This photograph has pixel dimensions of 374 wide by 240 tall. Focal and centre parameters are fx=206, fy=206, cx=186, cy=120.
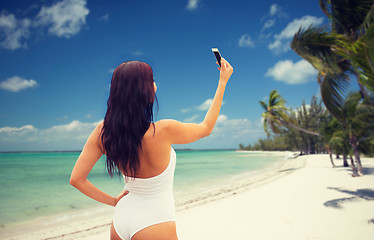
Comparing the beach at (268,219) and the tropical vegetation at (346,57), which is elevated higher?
the tropical vegetation at (346,57)

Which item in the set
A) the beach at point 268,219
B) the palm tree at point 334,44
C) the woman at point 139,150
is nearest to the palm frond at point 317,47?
the palm tree at point 334,44

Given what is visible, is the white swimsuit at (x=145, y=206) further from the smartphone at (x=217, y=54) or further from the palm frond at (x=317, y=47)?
the palm frond at (x=317, y=47)

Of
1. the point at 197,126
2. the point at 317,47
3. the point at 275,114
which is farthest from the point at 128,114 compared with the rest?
the point at 275,114

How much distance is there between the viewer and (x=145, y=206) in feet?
2.93

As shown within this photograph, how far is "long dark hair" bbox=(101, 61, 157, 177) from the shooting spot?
891 millimetres

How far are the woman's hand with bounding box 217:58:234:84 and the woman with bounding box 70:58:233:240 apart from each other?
175mm

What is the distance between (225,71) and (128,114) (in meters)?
0.52

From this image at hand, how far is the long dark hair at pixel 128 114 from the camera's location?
89 cm

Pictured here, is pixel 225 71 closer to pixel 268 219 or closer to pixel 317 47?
pixel 268 219

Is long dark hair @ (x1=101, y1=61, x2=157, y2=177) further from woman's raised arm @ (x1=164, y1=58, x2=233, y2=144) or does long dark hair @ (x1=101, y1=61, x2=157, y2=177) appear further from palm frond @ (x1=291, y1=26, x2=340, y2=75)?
palm frond @ (x1=291, y1=26, x2=340, y2=75)

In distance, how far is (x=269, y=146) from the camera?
276 ft

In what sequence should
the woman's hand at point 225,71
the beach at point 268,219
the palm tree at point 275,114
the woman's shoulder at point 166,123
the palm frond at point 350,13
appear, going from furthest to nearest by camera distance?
the palm tree at point 275,114 → the palm frond at point 350,13 → the beach at point 268,219 → the woman's hand at point 225,71 → the woman's shoulder at point 166,123

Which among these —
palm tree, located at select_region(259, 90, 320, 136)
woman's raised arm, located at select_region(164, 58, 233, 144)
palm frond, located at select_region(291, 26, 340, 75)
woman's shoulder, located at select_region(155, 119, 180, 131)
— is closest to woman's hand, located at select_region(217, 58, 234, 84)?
woman's raised arm, located at select_region(164, 58, 233, 144)

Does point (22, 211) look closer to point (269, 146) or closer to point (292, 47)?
point (292, 47)
